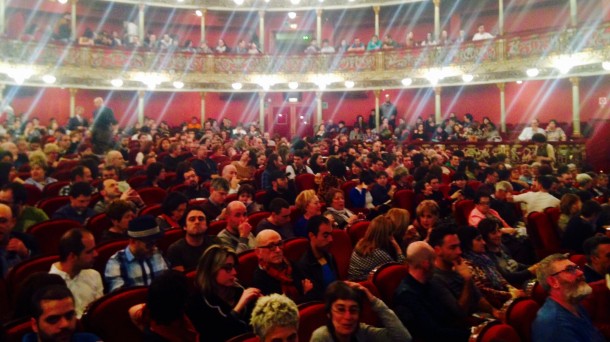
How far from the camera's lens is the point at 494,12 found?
19172 mm

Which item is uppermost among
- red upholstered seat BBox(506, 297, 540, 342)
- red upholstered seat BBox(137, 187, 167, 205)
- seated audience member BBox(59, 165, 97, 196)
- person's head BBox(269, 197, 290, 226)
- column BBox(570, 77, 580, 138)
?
column BBox(570, 77, 580, 138)

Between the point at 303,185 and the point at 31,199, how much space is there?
3756 millimetres

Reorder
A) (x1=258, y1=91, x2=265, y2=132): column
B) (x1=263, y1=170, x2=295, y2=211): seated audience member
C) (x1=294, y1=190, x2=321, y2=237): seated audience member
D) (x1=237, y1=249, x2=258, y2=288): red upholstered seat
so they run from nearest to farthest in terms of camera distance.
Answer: (x1=237, y1=249, x2=258, y2=288): red upholstered seat
(x1=294, y1=190, x2=321, y2=237): seated audience member
(x1=263, y1=170, x2=295, y2=211): seated audience member
(x1=258, y1=91, x2=265, y2=132): column

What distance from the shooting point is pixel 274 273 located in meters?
3.55

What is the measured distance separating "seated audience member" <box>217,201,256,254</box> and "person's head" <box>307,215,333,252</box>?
85cm

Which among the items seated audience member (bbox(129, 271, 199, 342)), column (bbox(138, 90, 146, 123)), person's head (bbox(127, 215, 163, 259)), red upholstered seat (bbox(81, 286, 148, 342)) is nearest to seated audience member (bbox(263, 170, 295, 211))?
person's head (bbox(127, 215, 163, 259))

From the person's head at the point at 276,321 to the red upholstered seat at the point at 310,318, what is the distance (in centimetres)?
28

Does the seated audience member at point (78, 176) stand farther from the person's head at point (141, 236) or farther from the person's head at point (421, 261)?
the person's head at point (421, 261)

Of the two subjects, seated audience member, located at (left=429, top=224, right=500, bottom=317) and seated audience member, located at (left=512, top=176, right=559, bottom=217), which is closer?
seated audience member, located at (left=429, top=224, right=500, bottom=317)

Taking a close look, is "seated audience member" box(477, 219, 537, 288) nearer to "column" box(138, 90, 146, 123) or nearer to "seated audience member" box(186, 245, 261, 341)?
"seated audience member" box(186, 245, 261, 341)

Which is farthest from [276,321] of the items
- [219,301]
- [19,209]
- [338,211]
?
[338,211]

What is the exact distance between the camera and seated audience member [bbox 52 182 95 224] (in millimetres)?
4941

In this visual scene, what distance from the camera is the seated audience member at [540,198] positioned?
6586mm

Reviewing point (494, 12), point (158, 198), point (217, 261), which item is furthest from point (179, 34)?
point (217, 261)
